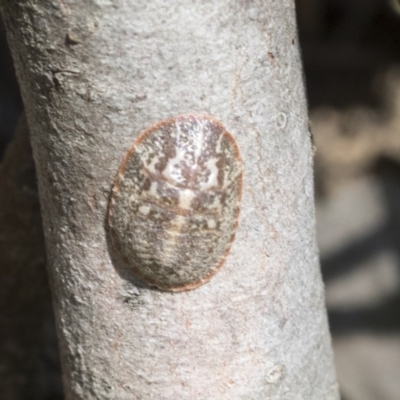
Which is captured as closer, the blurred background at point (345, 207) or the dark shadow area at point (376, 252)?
the blurred background at point (345, 207)

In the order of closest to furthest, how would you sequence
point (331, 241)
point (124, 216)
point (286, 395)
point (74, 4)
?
point (74, 4)
point (124, 216)
point (286, 395)
point (331, 241)

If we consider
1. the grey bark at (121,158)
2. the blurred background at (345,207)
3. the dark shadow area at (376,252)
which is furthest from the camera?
the dark shadow area at (376,252)

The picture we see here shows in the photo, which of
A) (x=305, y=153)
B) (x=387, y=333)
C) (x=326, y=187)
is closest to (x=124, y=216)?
(x=305, y=153)

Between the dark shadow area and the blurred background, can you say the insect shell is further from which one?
the dark shadow area

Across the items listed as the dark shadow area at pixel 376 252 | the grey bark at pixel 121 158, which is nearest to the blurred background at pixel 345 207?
the dark shadow area at pixel 376 252

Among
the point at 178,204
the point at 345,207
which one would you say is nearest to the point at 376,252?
the point at 345,207

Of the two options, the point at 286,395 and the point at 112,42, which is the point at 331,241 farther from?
the point at 112,42

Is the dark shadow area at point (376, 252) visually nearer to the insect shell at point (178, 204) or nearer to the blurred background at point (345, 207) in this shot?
the blurred background at point (345, 207)

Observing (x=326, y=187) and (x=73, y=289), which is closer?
(x=73, y=289)
